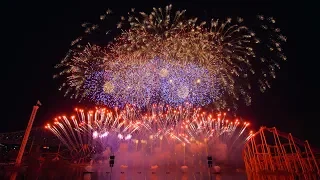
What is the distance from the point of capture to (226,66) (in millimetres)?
18047

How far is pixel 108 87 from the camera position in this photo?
62.2 feet

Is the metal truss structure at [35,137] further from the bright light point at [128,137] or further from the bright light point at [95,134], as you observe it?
the bright light point at [128,137]

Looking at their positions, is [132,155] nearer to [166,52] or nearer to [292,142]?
[166,52]

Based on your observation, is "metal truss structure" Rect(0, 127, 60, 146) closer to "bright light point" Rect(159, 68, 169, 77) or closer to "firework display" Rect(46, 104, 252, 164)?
"firework display" Rect(46, 104, 252, 164)

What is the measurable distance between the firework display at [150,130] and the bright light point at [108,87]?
379 centimetres

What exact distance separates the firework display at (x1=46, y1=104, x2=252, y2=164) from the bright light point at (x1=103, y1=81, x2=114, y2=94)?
3.79 metres

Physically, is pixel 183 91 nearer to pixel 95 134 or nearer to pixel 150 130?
pixel 150 130

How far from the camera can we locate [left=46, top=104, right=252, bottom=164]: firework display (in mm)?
23281

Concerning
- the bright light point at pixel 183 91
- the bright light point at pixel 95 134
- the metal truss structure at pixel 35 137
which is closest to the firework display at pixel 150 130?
the bright light point at pixel 95 134

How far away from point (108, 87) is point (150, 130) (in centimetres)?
1095

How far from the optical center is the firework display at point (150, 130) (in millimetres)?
23281

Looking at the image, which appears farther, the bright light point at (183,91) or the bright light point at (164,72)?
the bright light point at (183,91)

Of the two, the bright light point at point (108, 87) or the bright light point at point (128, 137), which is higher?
the bright light point at point (108, 87)

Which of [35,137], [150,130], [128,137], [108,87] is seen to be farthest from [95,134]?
[35,137]
